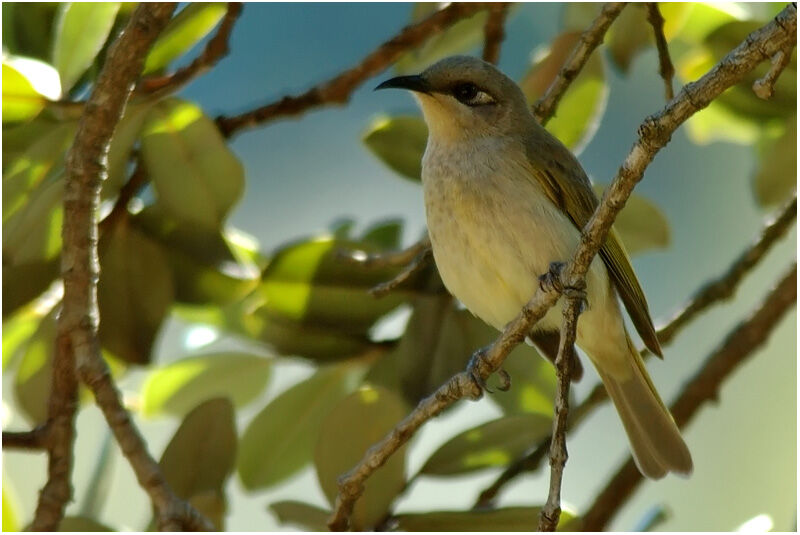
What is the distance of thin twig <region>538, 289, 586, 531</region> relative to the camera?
188 cm

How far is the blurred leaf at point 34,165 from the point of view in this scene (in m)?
2.81

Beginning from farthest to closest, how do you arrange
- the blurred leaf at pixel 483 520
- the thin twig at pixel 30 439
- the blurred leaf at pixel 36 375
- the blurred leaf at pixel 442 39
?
the blurred leaf at pixel 442 39 < the blurred leaf at pixel 36 375 < the thin twig at pixel 30 439 < the blurred leaf at pixel 483 520

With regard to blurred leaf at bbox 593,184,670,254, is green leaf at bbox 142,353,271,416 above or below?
below

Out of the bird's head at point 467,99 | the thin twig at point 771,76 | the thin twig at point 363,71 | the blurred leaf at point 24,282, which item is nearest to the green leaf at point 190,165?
the blurred leaf at point 24,282

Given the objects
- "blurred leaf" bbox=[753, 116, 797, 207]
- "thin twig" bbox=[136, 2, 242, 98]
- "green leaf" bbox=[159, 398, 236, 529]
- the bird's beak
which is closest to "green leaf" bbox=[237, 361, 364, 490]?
"green leaf" bbox=[159, 398, 236, 529]

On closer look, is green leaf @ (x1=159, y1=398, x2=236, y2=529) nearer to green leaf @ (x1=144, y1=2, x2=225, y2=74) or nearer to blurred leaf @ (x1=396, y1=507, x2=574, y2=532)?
blurred leaf @ (x1=396, y1=507, x2=574, y2=532)

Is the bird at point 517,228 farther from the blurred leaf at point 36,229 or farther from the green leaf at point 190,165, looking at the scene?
the blurred leaf at point 36,229

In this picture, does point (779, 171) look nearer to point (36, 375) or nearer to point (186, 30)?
point (186, 30)

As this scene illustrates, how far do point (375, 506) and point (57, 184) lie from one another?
1158 mm

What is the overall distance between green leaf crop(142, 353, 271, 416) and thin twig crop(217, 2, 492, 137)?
75 cm

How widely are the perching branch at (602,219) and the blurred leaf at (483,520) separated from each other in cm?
22

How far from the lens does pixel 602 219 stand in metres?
2.02

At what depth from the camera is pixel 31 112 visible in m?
2.90

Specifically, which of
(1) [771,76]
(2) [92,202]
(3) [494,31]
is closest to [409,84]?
(3) [494,31]
